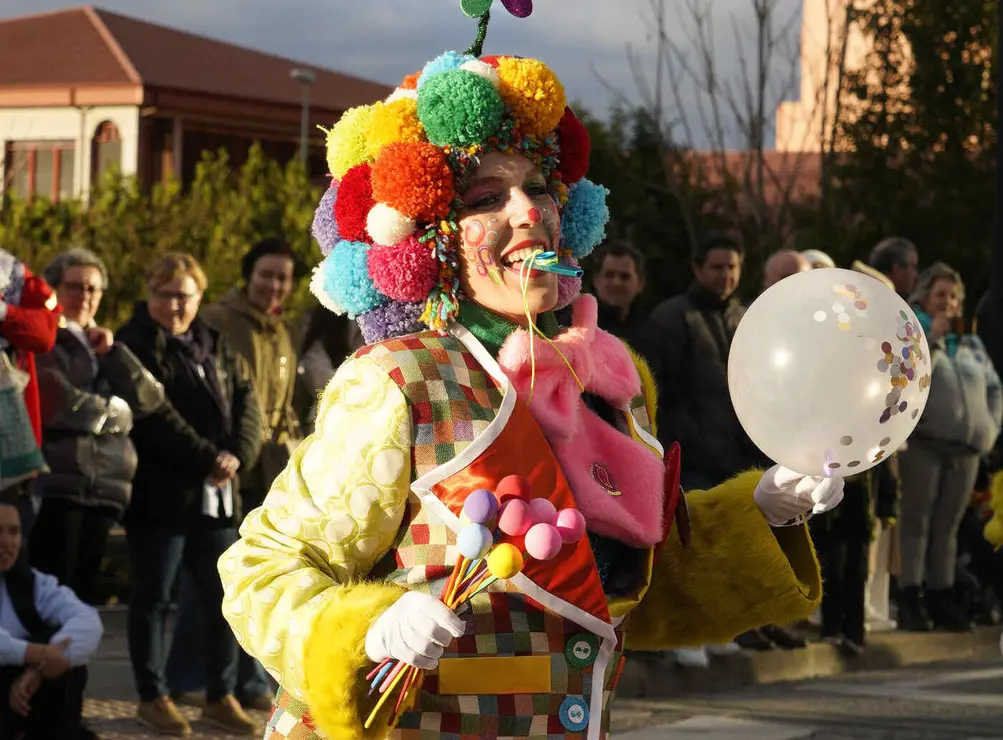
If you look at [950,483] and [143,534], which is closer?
[143,534]

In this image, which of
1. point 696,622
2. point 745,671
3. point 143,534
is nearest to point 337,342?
point 143,534

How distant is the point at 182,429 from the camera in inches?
283

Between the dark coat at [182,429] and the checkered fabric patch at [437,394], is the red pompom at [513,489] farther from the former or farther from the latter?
the dark coat at [182,429]

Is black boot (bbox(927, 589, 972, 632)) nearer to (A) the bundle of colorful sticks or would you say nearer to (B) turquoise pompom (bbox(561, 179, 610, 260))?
(B) turquoise pompom (bbox(561, 179, 610, 260))

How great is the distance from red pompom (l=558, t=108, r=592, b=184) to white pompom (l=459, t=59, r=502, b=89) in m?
0.20

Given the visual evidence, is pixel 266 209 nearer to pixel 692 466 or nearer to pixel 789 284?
pixel 692 466

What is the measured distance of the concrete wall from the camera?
117 ft

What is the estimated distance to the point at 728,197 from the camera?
21203 millimetres

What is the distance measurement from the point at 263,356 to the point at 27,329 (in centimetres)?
145

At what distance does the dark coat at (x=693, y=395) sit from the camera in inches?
327

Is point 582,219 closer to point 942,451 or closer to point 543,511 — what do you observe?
point 543,511

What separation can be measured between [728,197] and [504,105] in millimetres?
18037

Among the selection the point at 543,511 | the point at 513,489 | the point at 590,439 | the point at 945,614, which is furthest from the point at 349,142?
the point at 945,614

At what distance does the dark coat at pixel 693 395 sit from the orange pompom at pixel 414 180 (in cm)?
495
